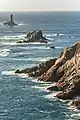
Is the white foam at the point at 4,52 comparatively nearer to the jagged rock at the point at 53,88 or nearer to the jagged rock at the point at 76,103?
the jagged rock at the point at 53,88

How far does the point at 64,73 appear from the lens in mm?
87438

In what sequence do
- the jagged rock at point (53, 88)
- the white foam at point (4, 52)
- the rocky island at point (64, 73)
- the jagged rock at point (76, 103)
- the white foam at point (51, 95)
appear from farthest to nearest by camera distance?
the white foam at point (4, 52) < the jagged rock at point (53, 88) < the white foam at point (51, 95) < the rocky island at point (64, 73) < the jagged rock at point (76, 103)

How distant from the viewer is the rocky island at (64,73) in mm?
75875

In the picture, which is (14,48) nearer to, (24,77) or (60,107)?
(24,77)

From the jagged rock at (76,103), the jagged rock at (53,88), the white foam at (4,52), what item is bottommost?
the white foam at (4,52)

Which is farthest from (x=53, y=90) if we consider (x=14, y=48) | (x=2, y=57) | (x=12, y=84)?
(x=14, y=48)

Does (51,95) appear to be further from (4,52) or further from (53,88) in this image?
(4,52)

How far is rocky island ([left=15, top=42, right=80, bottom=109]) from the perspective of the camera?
75.9 meters

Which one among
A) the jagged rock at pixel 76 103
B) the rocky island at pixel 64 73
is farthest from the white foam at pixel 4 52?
the jagged rock at pixel 76 103

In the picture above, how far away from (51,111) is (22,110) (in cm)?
500

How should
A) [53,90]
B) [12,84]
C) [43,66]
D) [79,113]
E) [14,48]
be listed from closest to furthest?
[79,113] → [53,90] → [12,84] → [43,66] → [14,48]

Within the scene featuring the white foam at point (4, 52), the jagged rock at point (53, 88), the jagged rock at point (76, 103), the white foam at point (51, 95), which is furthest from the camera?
the white foam at point (4, 52)

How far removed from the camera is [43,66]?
95.2 meters

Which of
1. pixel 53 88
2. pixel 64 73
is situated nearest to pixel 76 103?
pixel 53 88
